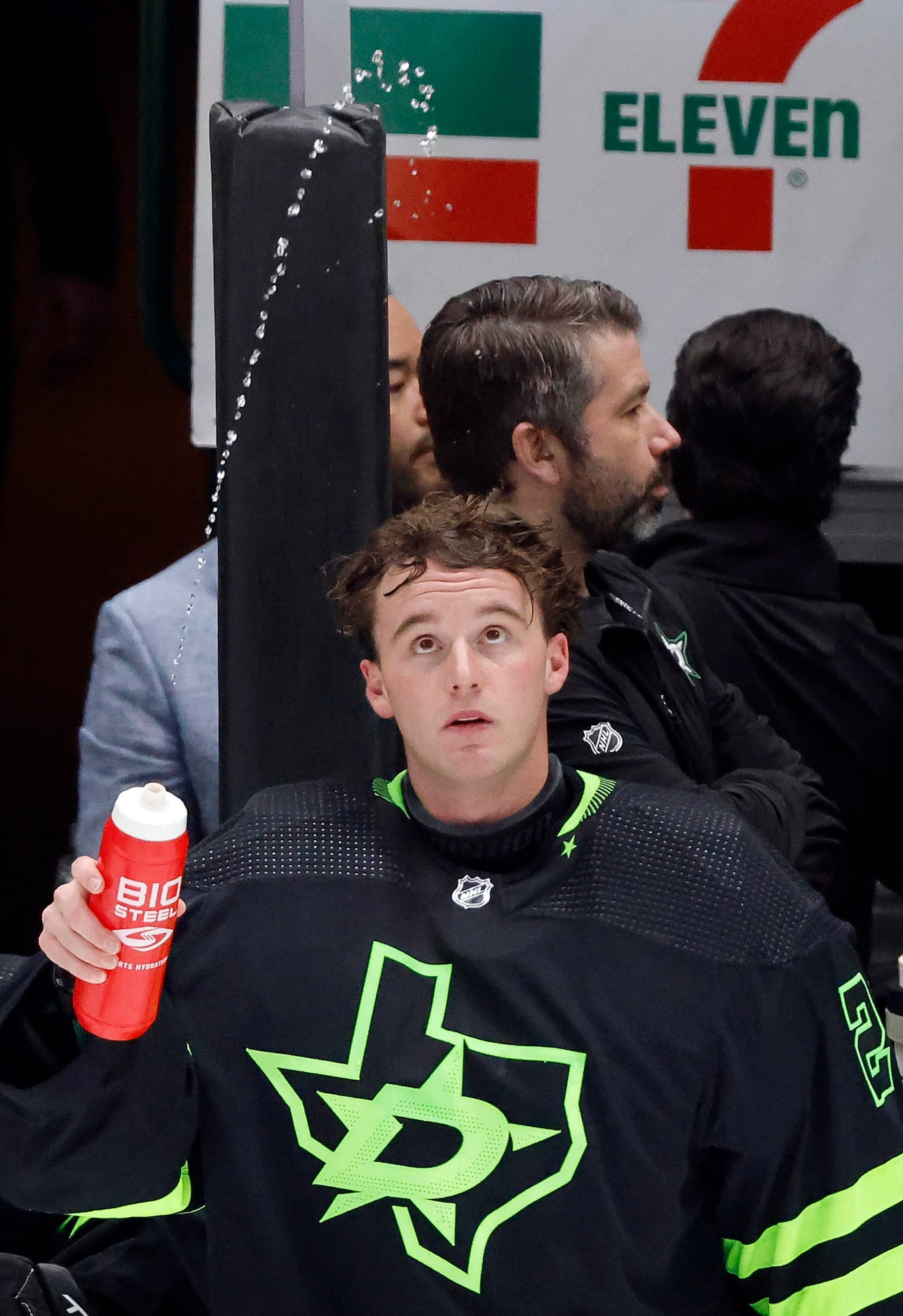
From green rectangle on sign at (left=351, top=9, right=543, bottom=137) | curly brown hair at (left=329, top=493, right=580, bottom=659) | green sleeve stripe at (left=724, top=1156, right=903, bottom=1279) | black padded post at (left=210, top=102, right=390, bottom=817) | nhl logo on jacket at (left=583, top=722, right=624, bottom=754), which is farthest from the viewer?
green rectangle on sign at (left=351, top=9, right=543, bottom=137)

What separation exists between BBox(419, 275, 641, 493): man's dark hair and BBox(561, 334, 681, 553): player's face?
0.04 feet

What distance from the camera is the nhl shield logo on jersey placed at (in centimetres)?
129

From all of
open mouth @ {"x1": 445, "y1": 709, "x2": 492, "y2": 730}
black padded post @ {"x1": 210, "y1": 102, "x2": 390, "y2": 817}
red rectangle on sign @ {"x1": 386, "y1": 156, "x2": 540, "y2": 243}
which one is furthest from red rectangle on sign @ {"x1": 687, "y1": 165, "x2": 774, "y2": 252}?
open mouth @ {"x1": 445, "y1": 709, "x2": 492, "y2": 730}

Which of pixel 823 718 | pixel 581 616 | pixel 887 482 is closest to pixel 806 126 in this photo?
pixel 887 482

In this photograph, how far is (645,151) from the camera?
8.57 feet

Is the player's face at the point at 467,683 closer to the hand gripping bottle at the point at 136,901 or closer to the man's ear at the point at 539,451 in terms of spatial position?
the hand gripping bottle at the point at 136,901

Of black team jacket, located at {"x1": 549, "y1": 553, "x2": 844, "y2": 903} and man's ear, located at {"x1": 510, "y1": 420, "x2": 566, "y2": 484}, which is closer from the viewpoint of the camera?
black team jacket, located at {"x1": 549, "y1": 553, "x2": 844, "y2": 903}

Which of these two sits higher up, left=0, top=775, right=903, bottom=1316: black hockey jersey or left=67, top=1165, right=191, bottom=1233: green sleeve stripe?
left=0, top=775, right=903, bottom=1316: black hockey jersey

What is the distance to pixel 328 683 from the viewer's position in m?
1.57

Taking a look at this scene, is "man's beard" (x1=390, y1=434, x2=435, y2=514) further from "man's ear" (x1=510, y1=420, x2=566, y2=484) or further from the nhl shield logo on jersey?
the nhl shield logo on jersey

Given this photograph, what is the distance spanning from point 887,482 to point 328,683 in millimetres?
1498

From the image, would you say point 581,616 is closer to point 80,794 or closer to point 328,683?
point 328,683

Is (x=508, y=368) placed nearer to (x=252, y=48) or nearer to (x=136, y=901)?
(x=136, y=901)

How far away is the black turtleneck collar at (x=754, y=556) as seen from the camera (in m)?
2.05
